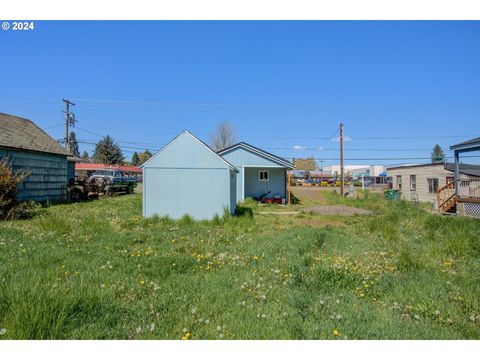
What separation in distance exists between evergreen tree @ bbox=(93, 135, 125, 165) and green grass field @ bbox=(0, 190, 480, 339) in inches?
3057

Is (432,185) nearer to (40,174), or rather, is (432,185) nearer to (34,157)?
(40,174)

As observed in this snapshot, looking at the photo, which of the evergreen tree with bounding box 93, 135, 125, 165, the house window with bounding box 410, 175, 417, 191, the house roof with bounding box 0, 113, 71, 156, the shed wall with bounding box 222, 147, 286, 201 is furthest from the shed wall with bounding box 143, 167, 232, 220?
the evergreen tree with bounding box 93, 135, 125, 165

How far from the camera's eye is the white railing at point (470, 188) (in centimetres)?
1656

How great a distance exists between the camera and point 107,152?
78688mm

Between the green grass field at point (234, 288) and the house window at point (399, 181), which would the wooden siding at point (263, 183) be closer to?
the house window at point (399, 181)

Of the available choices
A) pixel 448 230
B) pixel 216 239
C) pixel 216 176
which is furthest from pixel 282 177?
pixel 216 239

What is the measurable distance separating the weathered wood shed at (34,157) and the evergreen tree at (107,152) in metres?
63.2

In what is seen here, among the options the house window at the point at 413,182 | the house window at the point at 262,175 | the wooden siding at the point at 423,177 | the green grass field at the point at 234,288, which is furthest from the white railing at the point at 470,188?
the house window at the point at 262,175

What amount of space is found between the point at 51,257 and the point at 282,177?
1971 centimetres

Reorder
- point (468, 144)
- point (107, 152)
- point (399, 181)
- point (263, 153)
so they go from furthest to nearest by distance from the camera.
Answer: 1. point (107, 152)
2. point (399, 181)
3. point (263, 153)
4. point (468, 144)

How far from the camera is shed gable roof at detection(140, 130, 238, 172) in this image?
38.2ft

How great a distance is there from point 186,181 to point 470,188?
17.2 metres

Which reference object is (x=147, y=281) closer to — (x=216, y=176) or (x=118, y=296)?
(x=118, y=296)

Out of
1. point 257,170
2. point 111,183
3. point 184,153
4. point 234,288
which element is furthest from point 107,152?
point 234,288
